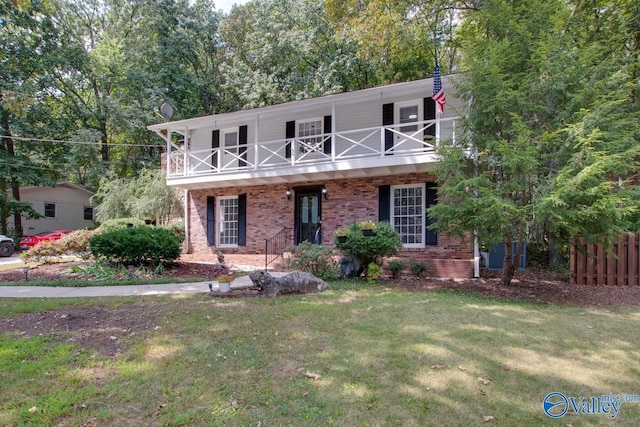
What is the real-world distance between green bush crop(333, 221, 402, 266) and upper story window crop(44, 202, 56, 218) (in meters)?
23.7

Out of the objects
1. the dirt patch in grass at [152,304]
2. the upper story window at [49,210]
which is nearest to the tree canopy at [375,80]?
the dirt patch in grass at [152,304]

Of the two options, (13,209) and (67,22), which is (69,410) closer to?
(13,209)

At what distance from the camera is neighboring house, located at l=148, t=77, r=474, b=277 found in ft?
33.3

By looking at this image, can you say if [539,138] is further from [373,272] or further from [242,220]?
[242,220]

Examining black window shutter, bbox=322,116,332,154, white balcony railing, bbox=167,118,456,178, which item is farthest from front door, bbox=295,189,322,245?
black window shutter, bbox=322,116,332,154

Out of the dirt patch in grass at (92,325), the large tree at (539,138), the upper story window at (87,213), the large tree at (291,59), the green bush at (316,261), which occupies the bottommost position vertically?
the dirt patch in grass at (92,325)

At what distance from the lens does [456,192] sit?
22.1ft

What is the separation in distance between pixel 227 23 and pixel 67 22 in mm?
9289

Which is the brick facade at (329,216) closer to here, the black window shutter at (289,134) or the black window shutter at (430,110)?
the black window shutter at (289,134)

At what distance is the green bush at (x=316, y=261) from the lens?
28.5 feet

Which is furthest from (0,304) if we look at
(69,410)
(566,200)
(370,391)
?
(566,200)

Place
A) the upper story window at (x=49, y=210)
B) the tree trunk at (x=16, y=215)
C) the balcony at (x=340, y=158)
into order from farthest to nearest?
the upper story window at (x=49, y=210) < the tree trunk at (x=16, y=215) < the balcony at (x=340, y=158)

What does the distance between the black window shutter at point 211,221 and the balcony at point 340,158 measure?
728 millimetres

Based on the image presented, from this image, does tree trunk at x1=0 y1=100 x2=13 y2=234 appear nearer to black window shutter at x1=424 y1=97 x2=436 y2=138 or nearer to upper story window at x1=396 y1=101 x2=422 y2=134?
upper story window at x1=396 y1=101 x2=422 y2=134
